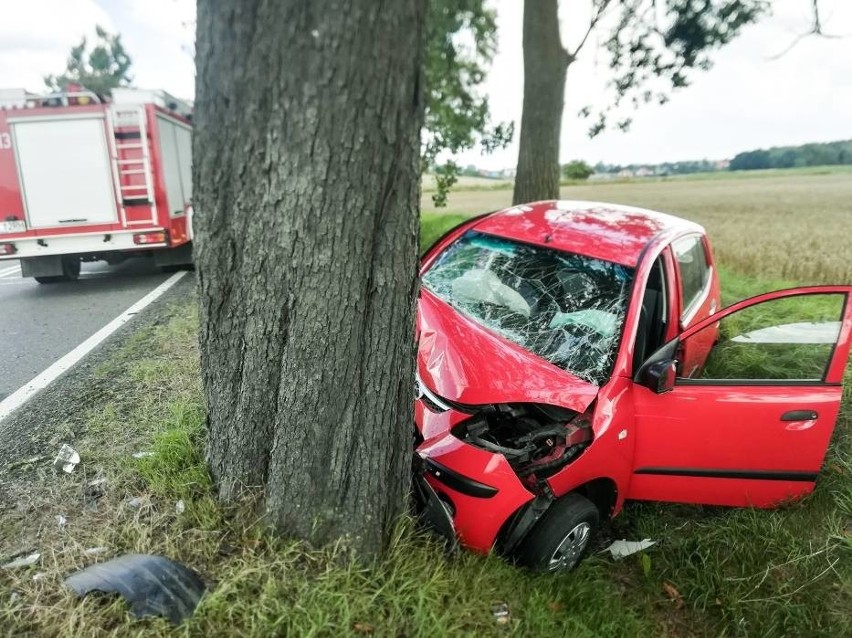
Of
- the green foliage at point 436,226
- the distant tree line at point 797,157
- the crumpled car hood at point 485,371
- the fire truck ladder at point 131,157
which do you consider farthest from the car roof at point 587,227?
the distant tree line at point 797,157

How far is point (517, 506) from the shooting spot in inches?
96.3

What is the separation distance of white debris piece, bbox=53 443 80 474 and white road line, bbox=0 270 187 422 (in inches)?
37.7

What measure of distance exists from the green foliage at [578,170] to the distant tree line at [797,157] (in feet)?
33.1

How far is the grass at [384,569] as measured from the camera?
1.90m

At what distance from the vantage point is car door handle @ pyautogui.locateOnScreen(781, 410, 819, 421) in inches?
114

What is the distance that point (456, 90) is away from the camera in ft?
28.1

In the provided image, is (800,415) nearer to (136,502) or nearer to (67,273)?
(136,502)

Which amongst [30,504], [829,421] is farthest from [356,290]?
[829,421]

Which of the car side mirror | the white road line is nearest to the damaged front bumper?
the car side mirror

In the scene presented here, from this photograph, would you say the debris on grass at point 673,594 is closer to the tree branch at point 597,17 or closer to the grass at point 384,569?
the grass at point 384,569

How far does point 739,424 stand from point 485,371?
53.3 inches

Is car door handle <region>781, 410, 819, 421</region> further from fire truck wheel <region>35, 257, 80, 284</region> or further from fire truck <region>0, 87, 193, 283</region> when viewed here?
fire truck wheel <region>35, 257, 80, 284</region>

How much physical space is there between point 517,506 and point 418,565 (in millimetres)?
513

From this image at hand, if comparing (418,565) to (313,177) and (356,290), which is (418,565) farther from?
(313,177)
